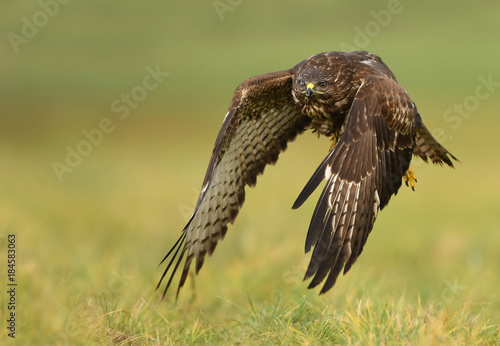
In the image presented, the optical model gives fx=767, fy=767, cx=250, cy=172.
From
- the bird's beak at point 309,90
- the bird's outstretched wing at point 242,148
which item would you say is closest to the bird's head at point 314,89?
the bird's beak at point 309,90

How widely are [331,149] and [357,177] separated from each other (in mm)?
1447

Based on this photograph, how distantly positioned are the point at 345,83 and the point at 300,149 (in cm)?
1580

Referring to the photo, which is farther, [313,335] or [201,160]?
[201,160]

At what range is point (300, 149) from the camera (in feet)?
73.4

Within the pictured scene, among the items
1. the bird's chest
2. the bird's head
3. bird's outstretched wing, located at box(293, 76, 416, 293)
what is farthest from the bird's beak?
bird's outstretched wing, located at box(293, 76, 416, 293)

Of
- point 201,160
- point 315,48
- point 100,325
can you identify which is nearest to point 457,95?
point 315,48

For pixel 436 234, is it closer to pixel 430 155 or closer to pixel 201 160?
pixel 430 155

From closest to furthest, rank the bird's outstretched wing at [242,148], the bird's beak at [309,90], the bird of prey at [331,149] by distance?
the bird of prey at [331,149], the bird's beak at [309,90], the bird's outstretched wing at [242,148]

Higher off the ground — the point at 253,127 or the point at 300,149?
the point at 300,149

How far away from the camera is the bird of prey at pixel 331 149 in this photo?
5430 mm

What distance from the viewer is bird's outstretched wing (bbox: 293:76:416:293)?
5.32 m

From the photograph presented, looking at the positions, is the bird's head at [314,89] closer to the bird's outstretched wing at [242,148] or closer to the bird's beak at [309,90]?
the bird's beak at [309,90]

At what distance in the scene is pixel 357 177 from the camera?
18.3 feet

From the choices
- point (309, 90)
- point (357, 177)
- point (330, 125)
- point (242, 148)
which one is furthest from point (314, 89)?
point (357, 177)
